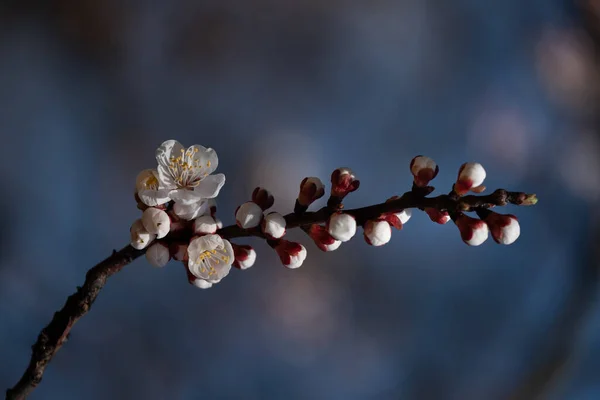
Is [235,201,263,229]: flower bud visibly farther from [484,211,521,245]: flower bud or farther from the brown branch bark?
[484,211,521,245]: flower bud

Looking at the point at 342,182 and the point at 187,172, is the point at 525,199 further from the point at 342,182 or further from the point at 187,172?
the point at 187,172

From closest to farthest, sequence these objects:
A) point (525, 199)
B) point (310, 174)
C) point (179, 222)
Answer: point (525, 199)
point (179, 222)
point (310, 174)

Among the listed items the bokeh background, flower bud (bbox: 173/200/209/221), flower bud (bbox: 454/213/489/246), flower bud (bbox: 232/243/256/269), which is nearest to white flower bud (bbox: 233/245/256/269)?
flower bud (bbox: 232/243/256/269)

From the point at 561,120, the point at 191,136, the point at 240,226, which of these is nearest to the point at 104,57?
the point at 191,136

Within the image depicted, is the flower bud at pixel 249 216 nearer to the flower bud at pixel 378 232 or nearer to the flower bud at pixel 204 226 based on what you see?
the flower bud at pixel 204 226

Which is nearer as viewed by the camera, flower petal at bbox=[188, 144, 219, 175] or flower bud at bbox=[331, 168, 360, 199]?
flower bud at bbox=[331, 168, 360, 199]

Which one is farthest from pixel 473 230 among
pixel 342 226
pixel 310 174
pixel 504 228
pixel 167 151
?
pixel 310 174

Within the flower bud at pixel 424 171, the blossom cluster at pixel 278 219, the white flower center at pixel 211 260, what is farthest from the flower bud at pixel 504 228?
the white flower center at pixel 211 260
